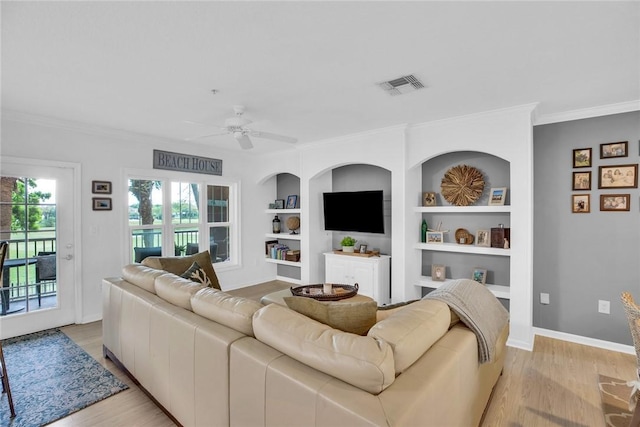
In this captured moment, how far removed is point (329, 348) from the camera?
133 centimetres

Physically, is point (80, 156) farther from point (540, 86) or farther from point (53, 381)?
point (540, 86)

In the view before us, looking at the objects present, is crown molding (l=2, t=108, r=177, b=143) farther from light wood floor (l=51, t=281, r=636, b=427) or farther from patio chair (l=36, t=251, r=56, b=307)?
light wood floor (l=51, t=281, r=636, b=427)

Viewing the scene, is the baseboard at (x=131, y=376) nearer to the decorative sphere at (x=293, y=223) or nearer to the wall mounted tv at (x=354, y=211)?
the wall mounted tv at (x=354, y=211)

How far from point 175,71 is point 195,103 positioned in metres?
0.72

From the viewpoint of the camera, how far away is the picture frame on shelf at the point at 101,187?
4102 mm

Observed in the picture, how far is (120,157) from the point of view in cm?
436

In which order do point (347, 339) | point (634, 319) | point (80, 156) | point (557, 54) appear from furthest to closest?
point (80, 156) < point (557, 54) < point (634, 319) < point (347, 339)

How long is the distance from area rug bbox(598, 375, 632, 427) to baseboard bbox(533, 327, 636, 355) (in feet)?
2.47

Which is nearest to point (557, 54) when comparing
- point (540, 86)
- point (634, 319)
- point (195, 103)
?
point (540, 86)

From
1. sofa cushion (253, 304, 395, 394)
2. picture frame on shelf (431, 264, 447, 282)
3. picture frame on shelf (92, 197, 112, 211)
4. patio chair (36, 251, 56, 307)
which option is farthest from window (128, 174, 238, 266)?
sofa cushion (253, 304, 395, 394)

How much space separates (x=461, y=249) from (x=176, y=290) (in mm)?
3111

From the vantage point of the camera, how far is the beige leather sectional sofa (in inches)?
47.4

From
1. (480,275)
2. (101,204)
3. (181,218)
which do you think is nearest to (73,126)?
(101,204)

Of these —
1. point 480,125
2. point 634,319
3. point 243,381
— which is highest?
point 480,125
